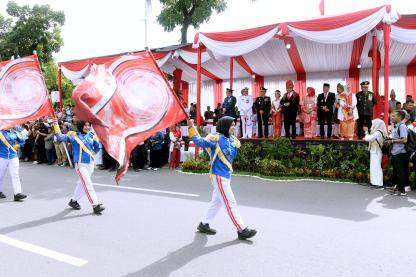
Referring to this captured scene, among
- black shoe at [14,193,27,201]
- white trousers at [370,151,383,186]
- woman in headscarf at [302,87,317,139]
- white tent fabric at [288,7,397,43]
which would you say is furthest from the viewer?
woman in headscarf at [302,87,317,139]

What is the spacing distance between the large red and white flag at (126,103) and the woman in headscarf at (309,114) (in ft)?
25.8

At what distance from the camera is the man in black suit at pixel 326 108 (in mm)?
11031

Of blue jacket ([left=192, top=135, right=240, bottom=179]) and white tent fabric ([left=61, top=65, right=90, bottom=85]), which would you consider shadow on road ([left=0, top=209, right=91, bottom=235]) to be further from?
white tent fabric ([left=61, top=65, right=90, bottom=85])

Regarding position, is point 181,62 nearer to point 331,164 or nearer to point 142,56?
point 331,164

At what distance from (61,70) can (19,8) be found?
16.1m

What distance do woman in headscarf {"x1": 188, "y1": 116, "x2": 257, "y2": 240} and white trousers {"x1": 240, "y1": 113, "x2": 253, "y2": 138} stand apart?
23.7 ft

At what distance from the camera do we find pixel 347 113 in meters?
10.3

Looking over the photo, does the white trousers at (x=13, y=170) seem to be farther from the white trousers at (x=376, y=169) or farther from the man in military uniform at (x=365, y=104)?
the man in military uniform at (x=365, y=104)

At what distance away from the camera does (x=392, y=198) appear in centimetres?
729

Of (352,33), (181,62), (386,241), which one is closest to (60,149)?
(181,62)

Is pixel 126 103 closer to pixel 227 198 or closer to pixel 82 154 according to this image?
pixel 227 198

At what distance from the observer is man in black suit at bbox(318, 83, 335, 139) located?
11.0 metres

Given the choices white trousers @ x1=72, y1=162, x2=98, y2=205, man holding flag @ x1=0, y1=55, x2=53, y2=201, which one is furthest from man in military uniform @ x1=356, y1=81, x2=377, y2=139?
man holding flag @ x1=0, y1=55, x2=53, y2=201

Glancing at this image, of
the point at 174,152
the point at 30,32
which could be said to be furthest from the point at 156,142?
the point at 30,32
